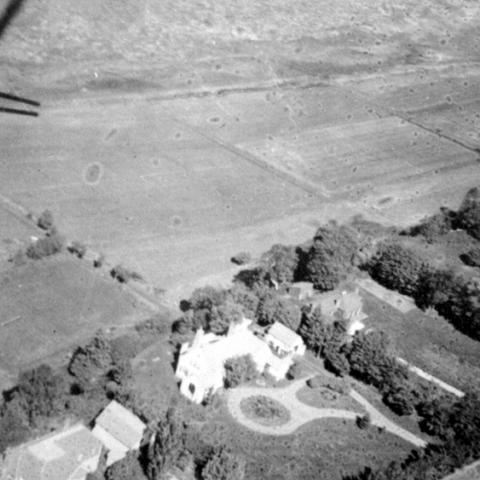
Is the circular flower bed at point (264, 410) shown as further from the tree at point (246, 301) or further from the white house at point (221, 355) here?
the tree at point (246, 301)

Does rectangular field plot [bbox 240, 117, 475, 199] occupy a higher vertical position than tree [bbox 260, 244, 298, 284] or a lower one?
lower

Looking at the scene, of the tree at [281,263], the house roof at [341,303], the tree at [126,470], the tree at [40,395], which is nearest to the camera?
the tree at [126,470]

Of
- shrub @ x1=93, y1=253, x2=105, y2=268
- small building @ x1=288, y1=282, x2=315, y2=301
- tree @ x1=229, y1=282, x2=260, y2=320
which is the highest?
tree @ x1=229, y1=282, x2=260, y2=320

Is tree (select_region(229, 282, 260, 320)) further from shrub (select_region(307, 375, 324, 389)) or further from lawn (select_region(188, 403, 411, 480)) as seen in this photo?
lawn (select_region(188, 403, 411, 480))

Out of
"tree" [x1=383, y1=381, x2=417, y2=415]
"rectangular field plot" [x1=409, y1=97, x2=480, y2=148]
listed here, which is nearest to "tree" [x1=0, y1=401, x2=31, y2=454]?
"tree" [x1=383, y1=381, x2=417, y2=415]

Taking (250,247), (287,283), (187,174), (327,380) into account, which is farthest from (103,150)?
(327,380)

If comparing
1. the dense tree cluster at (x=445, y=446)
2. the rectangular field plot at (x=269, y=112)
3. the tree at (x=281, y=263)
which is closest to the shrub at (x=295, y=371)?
the dense tree cluster at (x=445, y=446)
